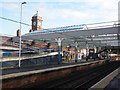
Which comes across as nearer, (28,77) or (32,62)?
(28,77)

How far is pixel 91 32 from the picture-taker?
3088cm

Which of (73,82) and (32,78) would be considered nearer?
(32,78)

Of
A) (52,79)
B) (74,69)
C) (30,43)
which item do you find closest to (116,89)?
(52,79)

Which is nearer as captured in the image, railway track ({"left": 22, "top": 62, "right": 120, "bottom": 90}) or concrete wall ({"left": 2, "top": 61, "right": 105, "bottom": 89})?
concrete wall ({"left": 2, "top": 61, "right": 105, "bottom": 89})

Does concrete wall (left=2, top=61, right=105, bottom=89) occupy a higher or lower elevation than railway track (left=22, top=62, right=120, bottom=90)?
higher

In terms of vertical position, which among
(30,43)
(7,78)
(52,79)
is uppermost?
(30,43)

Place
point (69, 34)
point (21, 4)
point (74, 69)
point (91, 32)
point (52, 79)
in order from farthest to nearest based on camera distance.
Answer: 1. point (69, 34)
2. point (91, 32)
3. point (21, 4)
4. point (74, 69)
5. point (52, 79)

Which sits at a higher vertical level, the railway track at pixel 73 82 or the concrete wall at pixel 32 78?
the concrete wall at pixel 32 78

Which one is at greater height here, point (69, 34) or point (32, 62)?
point (69, 34)

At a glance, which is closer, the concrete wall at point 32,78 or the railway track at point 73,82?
the concrete wall at point 32,78

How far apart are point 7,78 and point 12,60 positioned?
1843 cm

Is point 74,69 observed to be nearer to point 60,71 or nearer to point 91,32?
point 60,71

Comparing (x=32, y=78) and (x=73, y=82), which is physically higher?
(x=32, y=78)

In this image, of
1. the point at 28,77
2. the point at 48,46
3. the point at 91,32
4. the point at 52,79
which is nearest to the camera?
the point at 28,77
